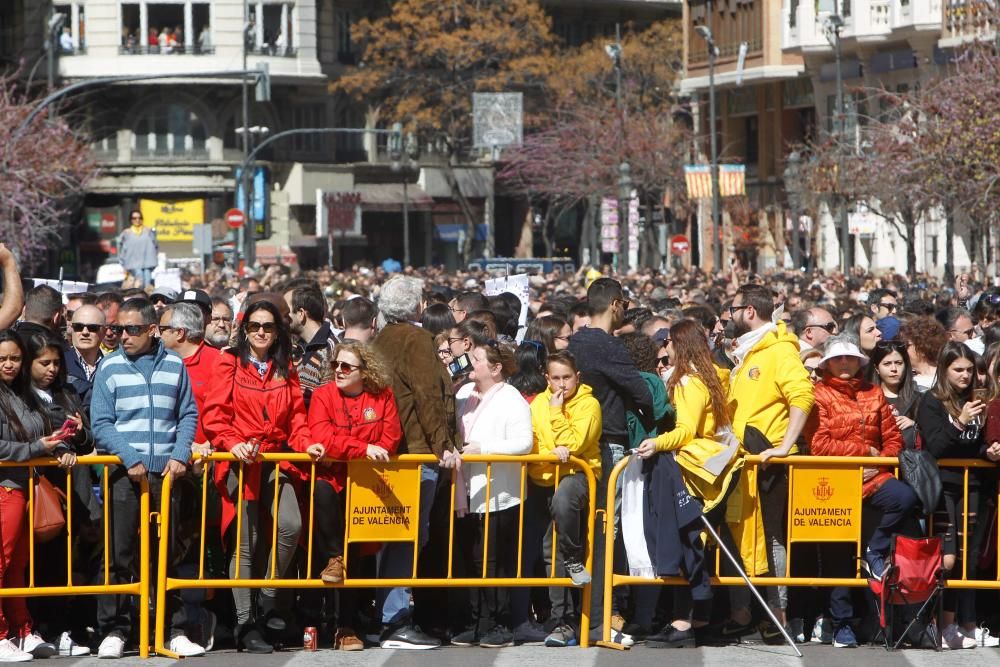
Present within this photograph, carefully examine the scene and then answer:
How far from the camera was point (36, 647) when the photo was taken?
9.80 m

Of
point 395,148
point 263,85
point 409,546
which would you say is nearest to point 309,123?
point 395,148

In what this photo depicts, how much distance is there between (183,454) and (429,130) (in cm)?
6762

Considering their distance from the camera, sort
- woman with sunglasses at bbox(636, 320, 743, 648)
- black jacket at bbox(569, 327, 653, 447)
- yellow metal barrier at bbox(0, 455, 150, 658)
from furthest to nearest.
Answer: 1. black jacket at bbox(569, 327, 653, 447)
2. woman with sunglasses at bbox(636, 320, 743, 648)
3. yellow metal barrier at bbox(0, 455, 150, 658)

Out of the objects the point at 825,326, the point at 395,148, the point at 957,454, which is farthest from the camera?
the point at 395,148

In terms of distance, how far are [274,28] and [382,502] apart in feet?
218

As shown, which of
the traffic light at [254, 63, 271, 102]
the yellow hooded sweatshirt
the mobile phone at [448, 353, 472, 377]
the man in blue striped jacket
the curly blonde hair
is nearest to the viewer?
the man in blue striped jacket

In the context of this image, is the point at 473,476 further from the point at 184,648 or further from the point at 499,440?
the point at 184,648

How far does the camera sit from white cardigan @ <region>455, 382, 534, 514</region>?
1022 cm

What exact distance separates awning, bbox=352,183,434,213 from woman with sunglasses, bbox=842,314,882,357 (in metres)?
64.2

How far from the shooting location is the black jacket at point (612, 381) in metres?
10.7

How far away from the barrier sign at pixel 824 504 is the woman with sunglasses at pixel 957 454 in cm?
41

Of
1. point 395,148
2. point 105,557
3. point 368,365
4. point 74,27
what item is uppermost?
point 74,27

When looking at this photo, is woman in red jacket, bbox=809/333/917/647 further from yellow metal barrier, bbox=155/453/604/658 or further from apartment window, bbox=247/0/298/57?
apartment window, bbox=247/0/298/57

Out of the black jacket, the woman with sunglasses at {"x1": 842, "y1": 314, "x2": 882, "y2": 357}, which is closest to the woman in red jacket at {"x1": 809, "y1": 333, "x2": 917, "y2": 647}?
the black jacket
